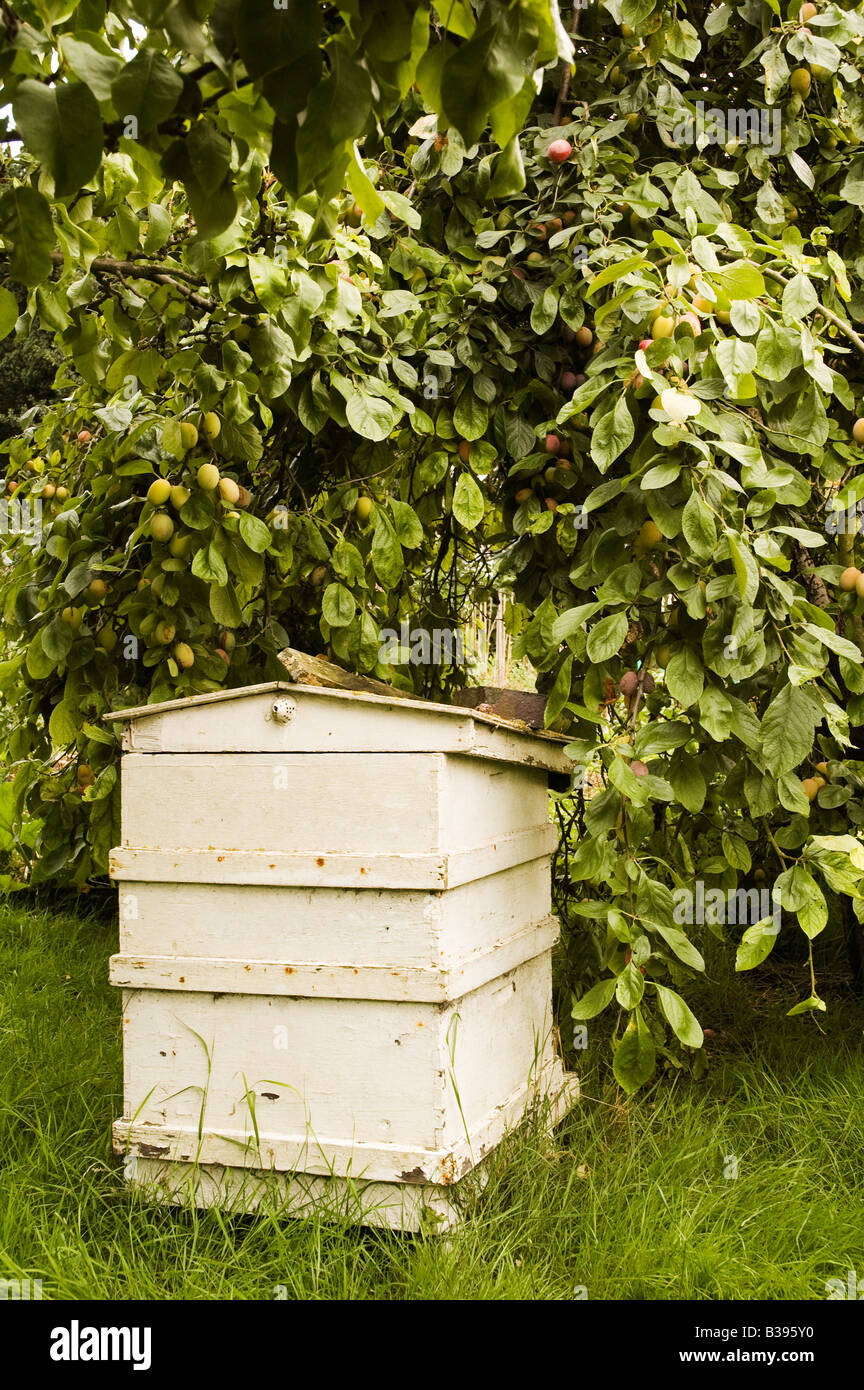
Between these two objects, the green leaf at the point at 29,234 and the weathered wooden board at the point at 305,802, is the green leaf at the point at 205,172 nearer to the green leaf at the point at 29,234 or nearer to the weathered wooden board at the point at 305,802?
the green leaf at the point at 29,234

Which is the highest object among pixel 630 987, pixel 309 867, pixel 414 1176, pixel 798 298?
pixel 798 298

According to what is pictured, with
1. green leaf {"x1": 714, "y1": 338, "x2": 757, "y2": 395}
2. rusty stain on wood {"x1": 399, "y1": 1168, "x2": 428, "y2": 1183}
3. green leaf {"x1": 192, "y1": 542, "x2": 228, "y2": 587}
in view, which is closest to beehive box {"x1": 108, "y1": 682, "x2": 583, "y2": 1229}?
rusty stain on wood {"x1": 399, "y1": 1168, "x2": 428, "y2": 1183}

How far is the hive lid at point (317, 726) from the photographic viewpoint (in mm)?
1780

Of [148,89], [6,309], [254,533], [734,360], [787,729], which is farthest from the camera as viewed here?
[254,533]

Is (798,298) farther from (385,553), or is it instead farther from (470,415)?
(385,553)

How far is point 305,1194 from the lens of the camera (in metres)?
1.81

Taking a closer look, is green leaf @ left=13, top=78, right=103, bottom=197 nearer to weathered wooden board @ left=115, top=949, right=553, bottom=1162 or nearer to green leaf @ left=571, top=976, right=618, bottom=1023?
weathered wooden board @ left=115, top=949, right=553, bottom=1162

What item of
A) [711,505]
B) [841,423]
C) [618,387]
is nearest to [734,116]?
[841,423]

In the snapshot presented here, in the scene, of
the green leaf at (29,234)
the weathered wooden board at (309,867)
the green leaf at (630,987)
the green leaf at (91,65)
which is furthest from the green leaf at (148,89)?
the green leaf at (630,987)

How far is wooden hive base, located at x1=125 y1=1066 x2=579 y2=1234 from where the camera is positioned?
1747mm

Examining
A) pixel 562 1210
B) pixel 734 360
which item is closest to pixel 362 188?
pixel 734 360

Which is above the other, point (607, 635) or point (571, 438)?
point (571, 438)

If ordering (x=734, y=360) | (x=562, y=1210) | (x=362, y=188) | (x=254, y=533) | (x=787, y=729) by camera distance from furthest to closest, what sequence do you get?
(x=254, y=533), (x=562, y=1210), (x=787, y=729), (x=734, y=360), (x=362, y=188)

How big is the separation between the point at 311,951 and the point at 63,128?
131cm
